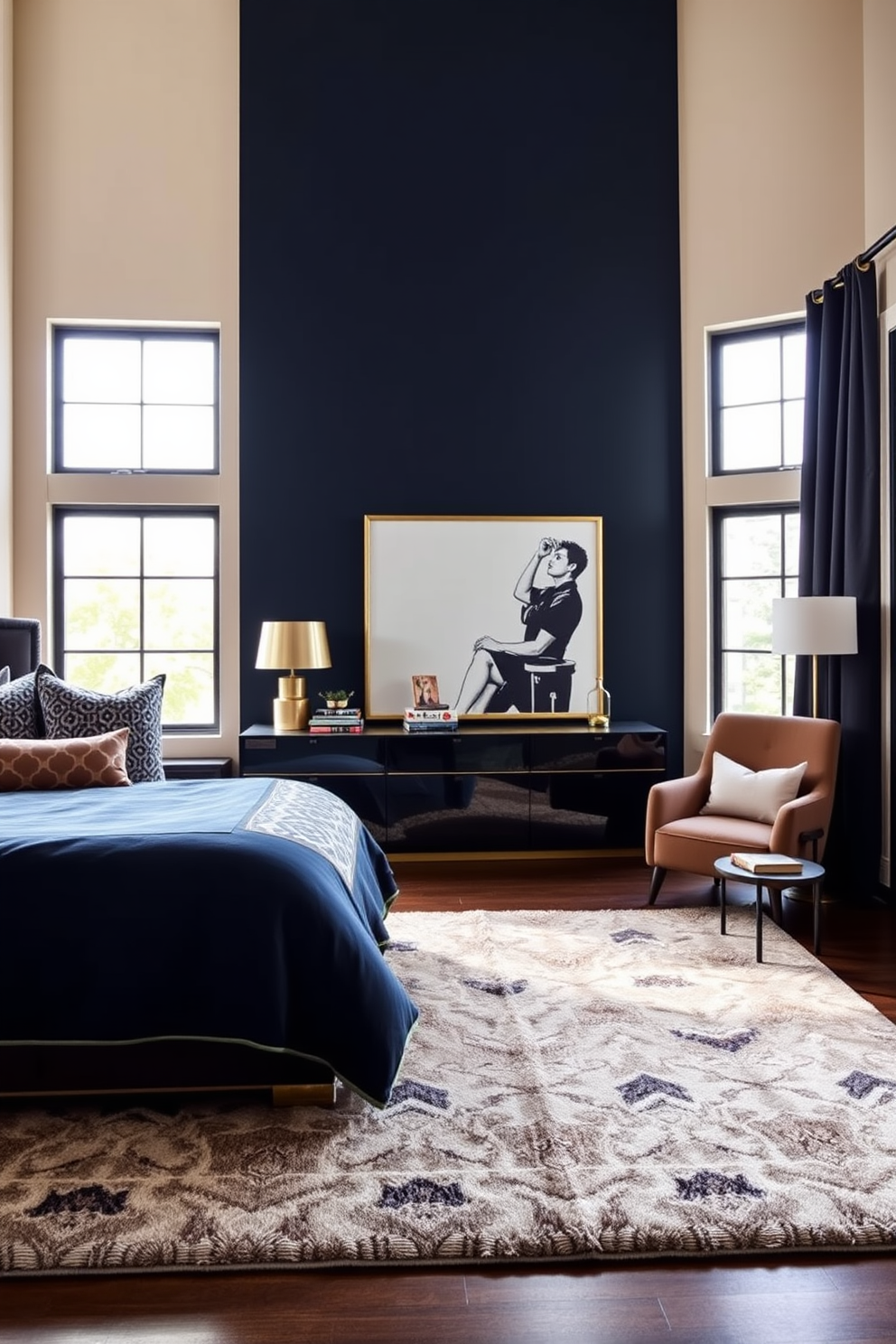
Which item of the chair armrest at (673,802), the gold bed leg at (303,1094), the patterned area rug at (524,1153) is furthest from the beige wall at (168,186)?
the gold bed leg at (303,1094)

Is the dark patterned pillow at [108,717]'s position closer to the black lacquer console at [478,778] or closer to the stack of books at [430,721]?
the black lacquer console at [478,778]

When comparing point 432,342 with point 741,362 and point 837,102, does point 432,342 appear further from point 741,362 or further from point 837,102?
point 837,102

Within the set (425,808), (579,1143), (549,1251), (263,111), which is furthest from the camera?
(263,111)

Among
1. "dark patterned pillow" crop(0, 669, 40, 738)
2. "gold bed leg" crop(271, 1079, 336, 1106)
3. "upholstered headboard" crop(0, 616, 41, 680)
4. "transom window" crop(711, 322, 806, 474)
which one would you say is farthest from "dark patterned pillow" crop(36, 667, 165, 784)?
"transom window" crop(711, 322, 806, 474)

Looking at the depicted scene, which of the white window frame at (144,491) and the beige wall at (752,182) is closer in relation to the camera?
the beige wall at (752,182)

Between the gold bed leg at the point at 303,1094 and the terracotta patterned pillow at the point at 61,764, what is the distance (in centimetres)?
193

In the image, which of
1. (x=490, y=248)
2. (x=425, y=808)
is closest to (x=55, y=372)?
(x=490, y=248)

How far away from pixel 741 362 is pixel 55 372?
13.7 ft

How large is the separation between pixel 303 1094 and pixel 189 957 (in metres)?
0.51

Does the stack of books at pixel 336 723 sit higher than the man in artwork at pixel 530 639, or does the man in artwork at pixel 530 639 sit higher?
the man in artwork at pixel 530 639

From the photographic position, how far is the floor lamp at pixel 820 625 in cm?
489

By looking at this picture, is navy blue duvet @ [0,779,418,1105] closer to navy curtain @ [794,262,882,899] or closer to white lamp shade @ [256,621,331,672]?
white lamp shade @ [256,621,331,672]

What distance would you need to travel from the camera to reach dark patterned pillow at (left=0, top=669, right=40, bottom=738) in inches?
182

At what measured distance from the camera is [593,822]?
5746 mm
